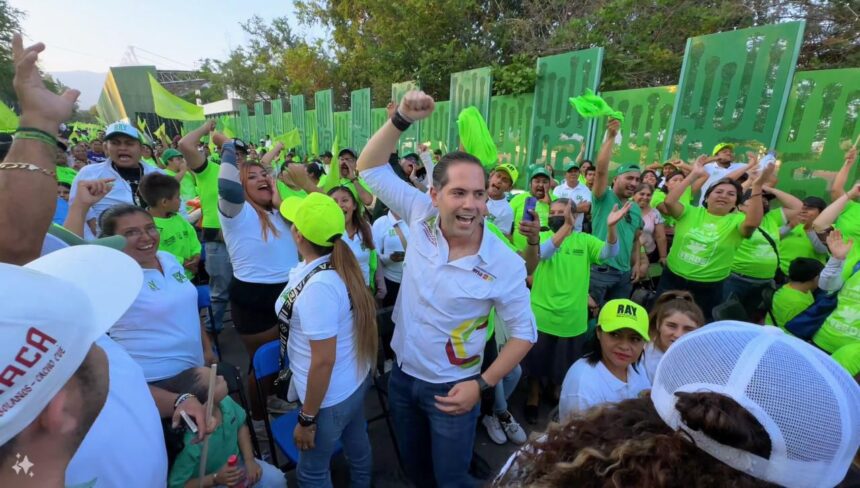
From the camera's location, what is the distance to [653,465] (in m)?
0.74

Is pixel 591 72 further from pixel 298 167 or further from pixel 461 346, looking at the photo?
pixel 461 346

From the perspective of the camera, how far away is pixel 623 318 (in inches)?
85.1

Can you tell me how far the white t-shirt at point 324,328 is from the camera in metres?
1.75

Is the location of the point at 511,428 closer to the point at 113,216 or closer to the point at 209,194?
the point at 113,216

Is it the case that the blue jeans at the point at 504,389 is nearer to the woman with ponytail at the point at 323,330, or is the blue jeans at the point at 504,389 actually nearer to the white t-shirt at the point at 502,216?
the woman with ponytail at the point at 323,330

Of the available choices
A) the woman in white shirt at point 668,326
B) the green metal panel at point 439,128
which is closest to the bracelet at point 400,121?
the woman in white shirt at point 668,326

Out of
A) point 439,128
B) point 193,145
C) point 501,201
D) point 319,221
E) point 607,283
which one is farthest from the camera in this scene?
point 439,128

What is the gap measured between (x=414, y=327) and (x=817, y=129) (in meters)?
6.78

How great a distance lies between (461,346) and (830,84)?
6867 mm

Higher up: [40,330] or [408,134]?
[408,134]

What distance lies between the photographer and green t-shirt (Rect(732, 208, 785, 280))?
4125 millimetres

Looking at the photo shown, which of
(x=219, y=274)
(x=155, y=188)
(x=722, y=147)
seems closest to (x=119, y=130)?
(x=155, y=188)

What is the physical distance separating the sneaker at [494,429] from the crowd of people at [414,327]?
0.02 meters

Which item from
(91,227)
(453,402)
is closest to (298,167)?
(91,227)
